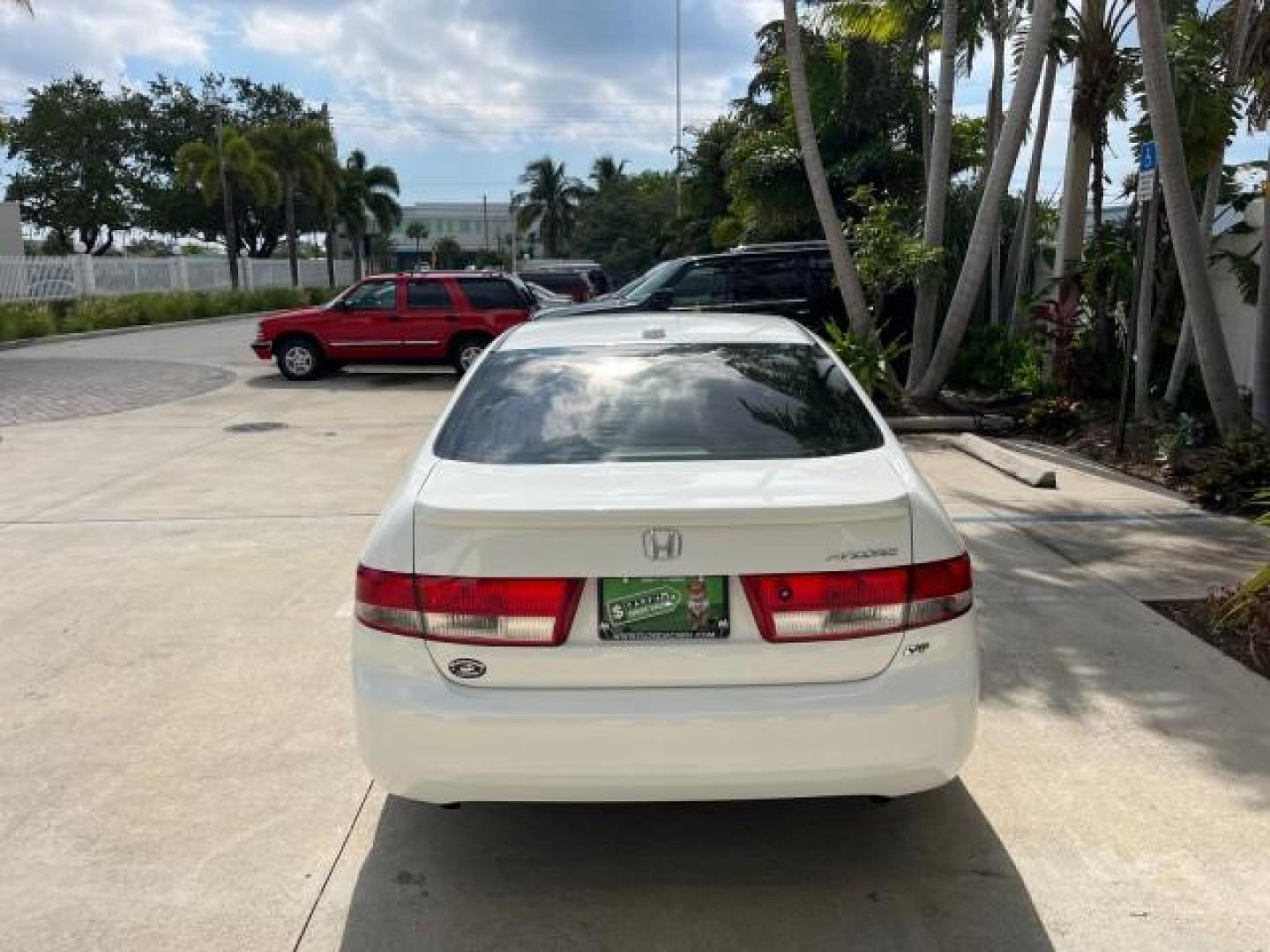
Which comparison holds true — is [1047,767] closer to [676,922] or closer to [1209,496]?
[676,922]

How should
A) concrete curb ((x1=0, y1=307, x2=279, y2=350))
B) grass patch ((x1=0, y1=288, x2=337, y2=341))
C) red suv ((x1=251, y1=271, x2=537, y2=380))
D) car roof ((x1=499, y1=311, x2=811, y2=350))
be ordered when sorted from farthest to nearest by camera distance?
grass patch ((x1=0, y1=288, x2=337, y2=341))
concrete curb ((x1=0, y1=307, x2=279, y2=350))
red suv ((x1=251, y1=271, x2=537, y2=380))
car roof ((x1=499, y1=311, x2=811, y2=350))

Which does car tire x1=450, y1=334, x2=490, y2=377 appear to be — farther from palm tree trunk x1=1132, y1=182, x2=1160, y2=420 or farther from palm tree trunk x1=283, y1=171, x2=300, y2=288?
palm tree trunk x1=283, y1=171, x2=300, y2=288

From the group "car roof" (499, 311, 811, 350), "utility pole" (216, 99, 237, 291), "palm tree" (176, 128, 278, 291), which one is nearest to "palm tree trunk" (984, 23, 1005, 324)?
"car roof" (499, 311, 811, 350)

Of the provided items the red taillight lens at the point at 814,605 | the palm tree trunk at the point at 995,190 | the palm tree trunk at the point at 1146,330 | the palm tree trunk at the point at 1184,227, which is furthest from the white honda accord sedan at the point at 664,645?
the palm tree trunk at the point at 995,190

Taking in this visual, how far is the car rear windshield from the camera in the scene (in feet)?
10.9

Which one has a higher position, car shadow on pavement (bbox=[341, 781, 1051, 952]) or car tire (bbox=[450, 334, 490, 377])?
car tire (bbox=[450, 334, 490, 377])

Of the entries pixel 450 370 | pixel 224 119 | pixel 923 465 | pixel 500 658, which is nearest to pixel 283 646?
pixel 500 658

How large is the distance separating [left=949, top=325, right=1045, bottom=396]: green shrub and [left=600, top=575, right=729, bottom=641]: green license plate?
378 inches

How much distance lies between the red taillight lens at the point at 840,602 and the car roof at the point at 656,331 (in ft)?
4.86

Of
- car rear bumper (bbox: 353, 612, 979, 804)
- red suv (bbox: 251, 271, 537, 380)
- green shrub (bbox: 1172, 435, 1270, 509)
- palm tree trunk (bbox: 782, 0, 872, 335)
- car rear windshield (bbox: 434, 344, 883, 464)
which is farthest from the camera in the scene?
red suv (bbox: 251, 271, 537, 380)

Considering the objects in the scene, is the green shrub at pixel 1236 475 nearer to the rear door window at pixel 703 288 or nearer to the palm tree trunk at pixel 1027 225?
the palm tree trunk at pixel 1027 225

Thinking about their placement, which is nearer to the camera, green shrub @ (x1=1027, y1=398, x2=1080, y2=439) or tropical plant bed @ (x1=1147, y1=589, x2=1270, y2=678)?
tropical plant bed @ (x1=1147, y1=589, x2=1270, y2=678)

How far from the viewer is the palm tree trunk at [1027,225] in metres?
12.6

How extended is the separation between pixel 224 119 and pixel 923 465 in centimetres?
6249
